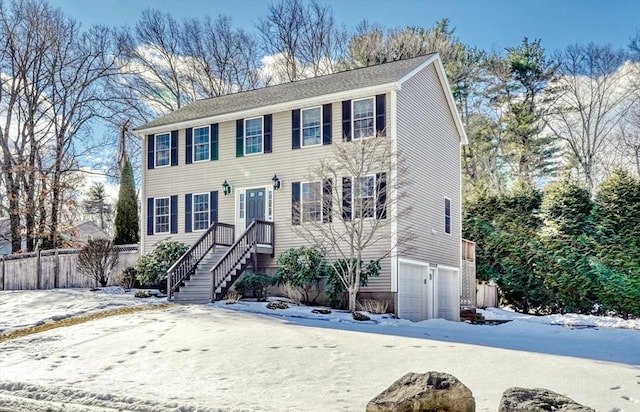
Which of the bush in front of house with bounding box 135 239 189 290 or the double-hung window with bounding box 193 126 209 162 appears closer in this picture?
the bush in front of house with bounding box 135 239 189 290

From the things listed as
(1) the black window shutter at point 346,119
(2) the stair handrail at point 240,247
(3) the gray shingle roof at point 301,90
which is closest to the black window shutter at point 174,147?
(3) the gray shingle roof at point 301,90

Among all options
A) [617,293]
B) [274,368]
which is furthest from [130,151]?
[274,368]

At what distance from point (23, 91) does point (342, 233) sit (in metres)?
19.0

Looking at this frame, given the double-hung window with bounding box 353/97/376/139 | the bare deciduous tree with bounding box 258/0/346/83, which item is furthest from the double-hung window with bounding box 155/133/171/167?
the bare deciduous tree with bounding box 258/0/346/83

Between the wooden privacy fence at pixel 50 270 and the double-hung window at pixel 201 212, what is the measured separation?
309 centimetres

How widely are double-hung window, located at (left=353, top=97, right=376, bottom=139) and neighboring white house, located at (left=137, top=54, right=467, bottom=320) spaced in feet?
0.10

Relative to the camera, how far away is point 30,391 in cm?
833

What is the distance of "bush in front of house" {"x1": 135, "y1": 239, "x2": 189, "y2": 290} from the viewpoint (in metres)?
18.8

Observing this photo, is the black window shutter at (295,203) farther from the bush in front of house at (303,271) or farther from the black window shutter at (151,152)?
the black window shutter at (151,152)

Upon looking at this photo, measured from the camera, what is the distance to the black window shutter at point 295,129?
18766 mm

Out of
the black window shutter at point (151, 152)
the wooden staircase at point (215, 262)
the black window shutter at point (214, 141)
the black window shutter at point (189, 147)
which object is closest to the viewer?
the wooden staircase at point (215, 262)

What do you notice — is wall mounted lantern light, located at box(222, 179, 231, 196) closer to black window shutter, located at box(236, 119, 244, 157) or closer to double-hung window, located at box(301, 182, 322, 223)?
black window shutter, located at box(236, 119, 244, 157)

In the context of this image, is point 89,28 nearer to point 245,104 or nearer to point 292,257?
point 245,104

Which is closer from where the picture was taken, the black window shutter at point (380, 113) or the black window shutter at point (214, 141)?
the black window shutter at point (380, 113)
